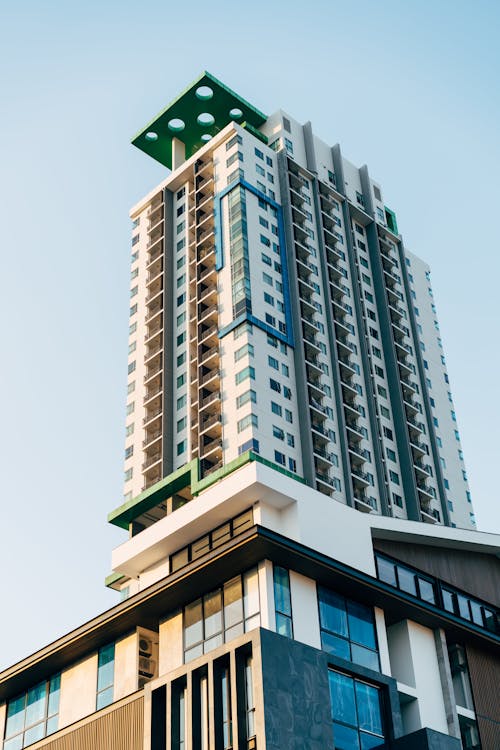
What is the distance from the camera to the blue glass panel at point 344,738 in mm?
37469

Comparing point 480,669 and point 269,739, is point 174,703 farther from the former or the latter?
point 480,669

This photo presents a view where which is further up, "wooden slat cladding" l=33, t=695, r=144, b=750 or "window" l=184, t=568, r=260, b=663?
"window" l=184, t=568, r=260, b=663

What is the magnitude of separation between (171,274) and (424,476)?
1220 inches

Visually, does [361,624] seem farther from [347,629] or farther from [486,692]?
[486,692]

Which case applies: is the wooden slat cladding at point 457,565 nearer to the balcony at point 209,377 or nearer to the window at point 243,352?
the window at point 243,352

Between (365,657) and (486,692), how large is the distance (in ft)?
23.8

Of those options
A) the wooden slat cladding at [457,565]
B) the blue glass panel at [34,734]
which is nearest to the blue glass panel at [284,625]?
the wooden slat cladding at [457,565]

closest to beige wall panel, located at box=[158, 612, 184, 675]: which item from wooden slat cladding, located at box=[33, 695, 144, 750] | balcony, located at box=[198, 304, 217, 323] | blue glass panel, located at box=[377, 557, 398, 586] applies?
wooden slat cladding, located at box=[33, 695, 144, 750]

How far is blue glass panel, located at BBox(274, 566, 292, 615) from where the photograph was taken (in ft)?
130

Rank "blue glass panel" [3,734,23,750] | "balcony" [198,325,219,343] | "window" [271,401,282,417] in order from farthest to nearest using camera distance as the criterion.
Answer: "balcony" [198,325,219,343] → "window" [271,401,282,417] → "blue glass panel" [3,734,23,750]

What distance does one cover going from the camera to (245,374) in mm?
82938

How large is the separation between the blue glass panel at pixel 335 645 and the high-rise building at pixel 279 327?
3713 centimetres

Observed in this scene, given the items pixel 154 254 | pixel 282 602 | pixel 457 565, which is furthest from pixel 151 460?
pixel 282 602

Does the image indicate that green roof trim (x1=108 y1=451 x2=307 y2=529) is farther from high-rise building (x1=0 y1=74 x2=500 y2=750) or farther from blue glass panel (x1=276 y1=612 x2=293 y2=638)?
blue glass panel (x1=276 y1=612 x2=293 y2=638)
